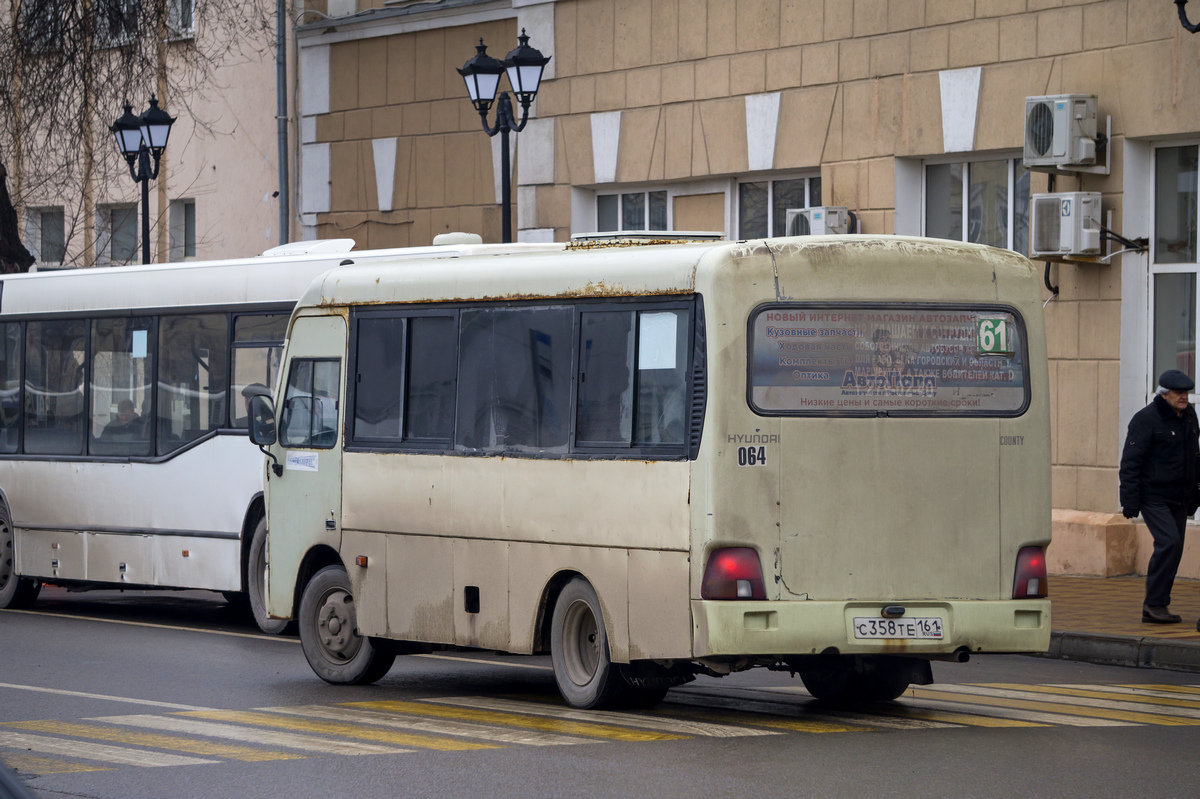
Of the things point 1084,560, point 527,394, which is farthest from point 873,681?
point 1084,560

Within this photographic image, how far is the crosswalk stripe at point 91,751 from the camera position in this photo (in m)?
8.50

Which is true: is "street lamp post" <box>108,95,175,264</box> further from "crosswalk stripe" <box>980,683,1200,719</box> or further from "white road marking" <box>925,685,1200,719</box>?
"crosswalk stripe" <box>980,683,1200,719</box>

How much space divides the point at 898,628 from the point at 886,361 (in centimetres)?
133

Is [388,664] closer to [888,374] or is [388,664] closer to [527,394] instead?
[527,394]

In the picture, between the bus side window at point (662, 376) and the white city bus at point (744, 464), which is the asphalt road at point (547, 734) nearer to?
the white city bus at point (744, 464)

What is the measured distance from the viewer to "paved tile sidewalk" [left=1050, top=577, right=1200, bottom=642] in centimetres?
1319

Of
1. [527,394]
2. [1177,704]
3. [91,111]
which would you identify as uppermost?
[91,111]

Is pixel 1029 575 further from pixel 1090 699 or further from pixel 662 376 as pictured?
pixel 662 376

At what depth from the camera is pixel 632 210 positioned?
71.7 feet

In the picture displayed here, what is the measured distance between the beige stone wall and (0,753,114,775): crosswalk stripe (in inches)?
588

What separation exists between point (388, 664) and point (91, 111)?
15.3 meters

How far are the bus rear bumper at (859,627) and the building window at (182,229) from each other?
21786 mm

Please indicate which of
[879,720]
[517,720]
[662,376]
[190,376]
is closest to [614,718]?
[517,720]

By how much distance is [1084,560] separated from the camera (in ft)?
55.2
